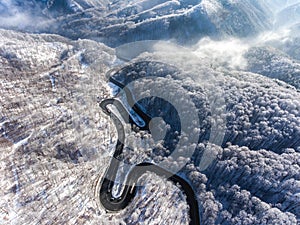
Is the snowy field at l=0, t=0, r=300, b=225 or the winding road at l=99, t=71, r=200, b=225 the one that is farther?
the winding road at l=99, t=71, r=200, b=225

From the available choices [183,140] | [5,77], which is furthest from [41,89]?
[183,140]

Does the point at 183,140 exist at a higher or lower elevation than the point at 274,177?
lower

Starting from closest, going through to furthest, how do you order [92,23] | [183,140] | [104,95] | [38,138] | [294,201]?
[294,201], [38,138], [183,140], [104,95], [92,23]

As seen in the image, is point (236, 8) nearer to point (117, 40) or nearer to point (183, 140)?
point (117, 40)

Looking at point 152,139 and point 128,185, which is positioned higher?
point 152,139

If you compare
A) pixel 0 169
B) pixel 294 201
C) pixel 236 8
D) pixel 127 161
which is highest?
pixel 236 8

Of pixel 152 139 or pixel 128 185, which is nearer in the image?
pixel 128 185

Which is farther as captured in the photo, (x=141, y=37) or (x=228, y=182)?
(x=141, y=37)

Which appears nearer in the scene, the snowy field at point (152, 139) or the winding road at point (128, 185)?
the snowy field at point (152, 139)

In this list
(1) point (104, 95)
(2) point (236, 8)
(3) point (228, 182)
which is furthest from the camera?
(2) point (236, 8)

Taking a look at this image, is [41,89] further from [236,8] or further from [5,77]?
[236,8]
